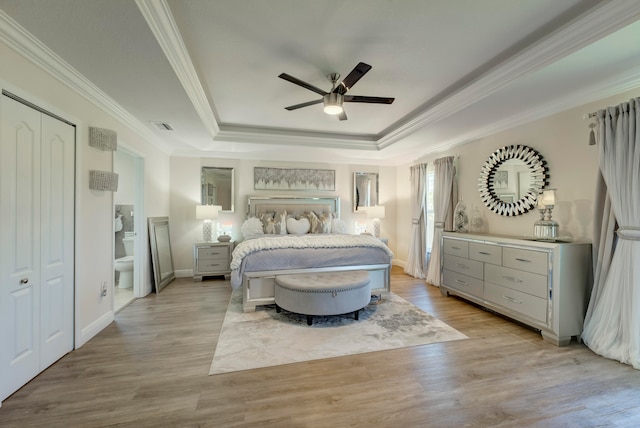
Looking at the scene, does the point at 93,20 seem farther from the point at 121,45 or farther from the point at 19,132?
the point at 19,132

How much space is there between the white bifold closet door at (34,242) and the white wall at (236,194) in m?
2.86

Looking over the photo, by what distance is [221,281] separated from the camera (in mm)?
5129

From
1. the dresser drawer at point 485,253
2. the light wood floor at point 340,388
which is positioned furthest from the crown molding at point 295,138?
the light wood floor at point 340,388

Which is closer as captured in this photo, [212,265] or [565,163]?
[565,163]

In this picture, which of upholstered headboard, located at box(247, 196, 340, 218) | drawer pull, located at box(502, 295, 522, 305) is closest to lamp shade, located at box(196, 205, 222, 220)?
upholstered headboard, located at box(247, 196, 340, 218)

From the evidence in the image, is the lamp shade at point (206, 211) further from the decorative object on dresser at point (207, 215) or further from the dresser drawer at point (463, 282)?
the dresser drawer at point (463, 282)

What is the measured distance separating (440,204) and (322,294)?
120 inches

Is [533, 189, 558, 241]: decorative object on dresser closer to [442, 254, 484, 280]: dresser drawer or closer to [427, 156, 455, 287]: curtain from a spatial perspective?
[442, 254, 484, 280]: dresser drawer

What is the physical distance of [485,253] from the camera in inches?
140

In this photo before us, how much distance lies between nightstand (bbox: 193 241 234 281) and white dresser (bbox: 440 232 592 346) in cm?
420

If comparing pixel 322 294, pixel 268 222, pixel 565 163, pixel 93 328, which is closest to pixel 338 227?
pixel 268 222

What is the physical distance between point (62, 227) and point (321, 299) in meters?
2.65

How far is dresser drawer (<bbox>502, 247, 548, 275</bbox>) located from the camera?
9.34 ft

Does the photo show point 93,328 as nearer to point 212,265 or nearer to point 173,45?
point 212,265
